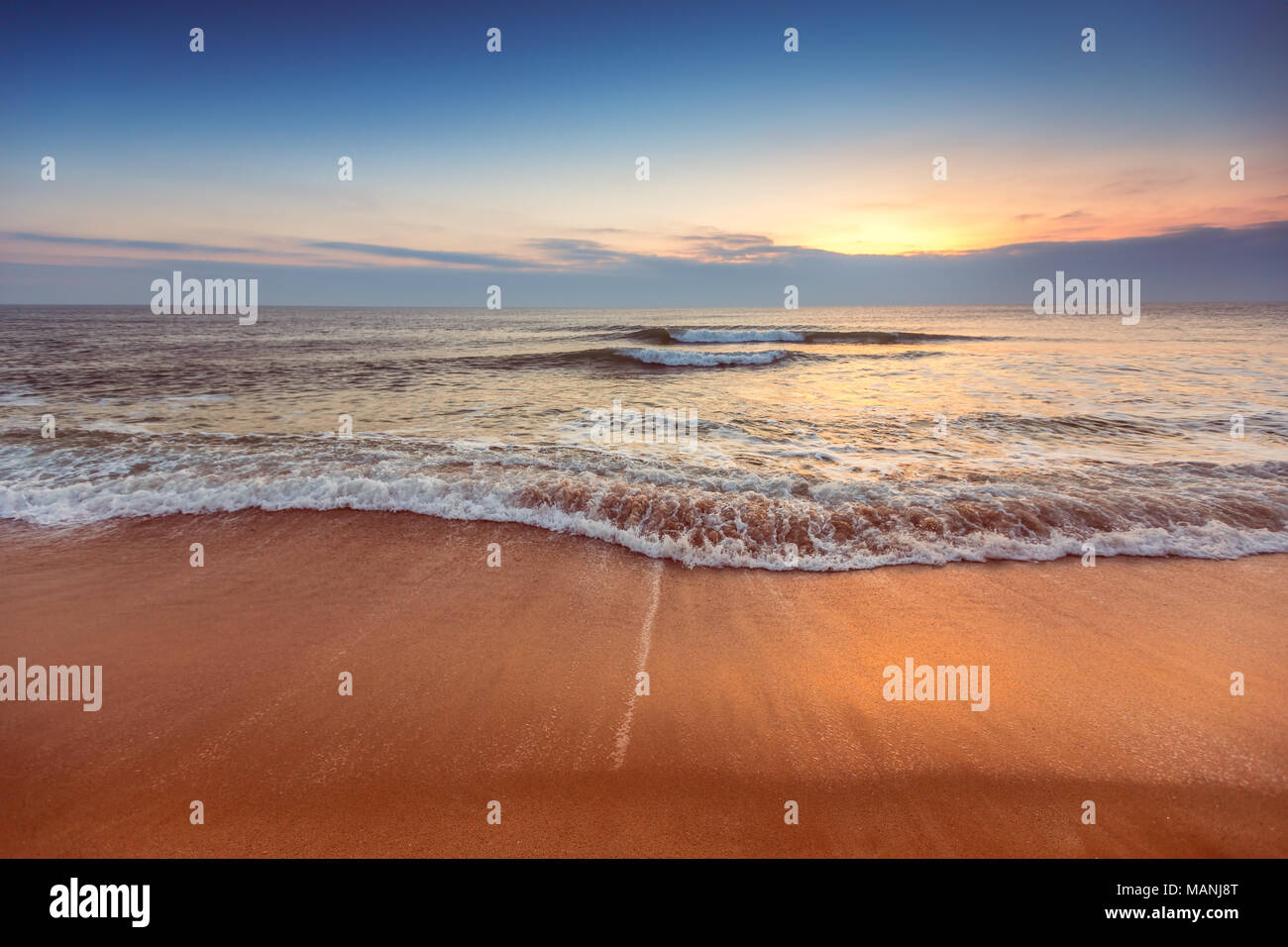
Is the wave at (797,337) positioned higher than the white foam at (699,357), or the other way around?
the wave at (797,337)

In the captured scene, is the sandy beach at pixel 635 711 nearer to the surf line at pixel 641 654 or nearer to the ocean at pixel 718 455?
the surf line at pixel 641 654

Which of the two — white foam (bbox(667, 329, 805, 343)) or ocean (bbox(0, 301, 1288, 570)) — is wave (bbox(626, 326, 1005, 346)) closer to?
white foam (bbox(667, 329, 805, 343))

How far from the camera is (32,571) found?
5.51 m

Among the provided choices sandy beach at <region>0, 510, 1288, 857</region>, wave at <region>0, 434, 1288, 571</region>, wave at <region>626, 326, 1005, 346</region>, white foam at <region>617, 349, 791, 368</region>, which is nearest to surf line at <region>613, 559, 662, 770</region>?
sandy beach at <region>0, 510, 1288, 857</region>

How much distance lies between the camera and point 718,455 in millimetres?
8984

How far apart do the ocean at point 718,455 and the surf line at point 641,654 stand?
0.62 meters

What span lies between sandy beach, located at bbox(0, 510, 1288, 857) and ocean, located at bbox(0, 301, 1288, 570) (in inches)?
32.5

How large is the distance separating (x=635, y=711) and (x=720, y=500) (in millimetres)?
3599

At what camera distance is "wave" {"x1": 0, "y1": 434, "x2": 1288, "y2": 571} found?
19.4 feet

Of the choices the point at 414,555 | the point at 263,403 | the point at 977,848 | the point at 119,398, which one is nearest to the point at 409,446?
the point at 414,555

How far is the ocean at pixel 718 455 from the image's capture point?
245 inches

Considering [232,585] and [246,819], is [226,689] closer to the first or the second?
[246,819]

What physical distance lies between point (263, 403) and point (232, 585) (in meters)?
10.3

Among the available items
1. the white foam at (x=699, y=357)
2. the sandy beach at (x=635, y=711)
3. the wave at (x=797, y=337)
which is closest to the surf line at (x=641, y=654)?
Result: the sandy beach at (x=635, y=711)
